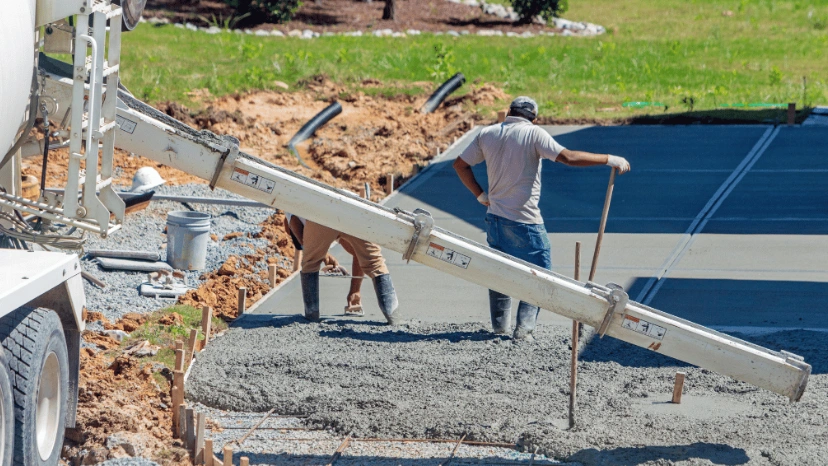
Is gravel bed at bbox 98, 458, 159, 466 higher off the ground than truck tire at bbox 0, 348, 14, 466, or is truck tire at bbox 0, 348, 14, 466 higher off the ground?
truck tire at bbox 0, 348, 14, 466

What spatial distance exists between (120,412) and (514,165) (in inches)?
126

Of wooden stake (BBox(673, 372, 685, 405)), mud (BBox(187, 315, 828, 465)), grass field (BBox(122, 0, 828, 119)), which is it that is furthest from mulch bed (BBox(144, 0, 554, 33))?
wooden stake (BBox(673, 372, 685, 405))

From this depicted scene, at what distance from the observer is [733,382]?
6.79 m

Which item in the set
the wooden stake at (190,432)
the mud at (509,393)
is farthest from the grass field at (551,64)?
the wooden stake at (190,432)

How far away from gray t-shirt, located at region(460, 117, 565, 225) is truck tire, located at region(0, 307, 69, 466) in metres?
3.33

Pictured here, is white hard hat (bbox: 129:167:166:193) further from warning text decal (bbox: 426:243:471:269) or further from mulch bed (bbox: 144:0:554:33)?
mulch bed (bbox: 144:0:554:33)

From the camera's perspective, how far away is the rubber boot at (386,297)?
8055 millimetres

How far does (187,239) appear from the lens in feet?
32.8

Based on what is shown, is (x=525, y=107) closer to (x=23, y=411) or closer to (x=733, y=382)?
(x=733, y=382)

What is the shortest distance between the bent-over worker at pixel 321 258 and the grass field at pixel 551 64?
948cm

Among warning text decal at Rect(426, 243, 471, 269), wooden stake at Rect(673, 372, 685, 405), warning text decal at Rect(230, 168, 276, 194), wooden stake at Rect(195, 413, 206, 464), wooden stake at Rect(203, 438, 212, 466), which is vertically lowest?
wooden stake at Rect(195, 413, 206, 464)

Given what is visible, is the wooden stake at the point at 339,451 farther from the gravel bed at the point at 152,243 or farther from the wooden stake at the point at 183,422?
the gravel bed at the point at 152,243

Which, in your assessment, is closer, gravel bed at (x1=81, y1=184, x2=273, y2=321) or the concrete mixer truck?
the concrete mixer truck

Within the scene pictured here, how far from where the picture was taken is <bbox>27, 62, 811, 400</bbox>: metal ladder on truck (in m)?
5.54
